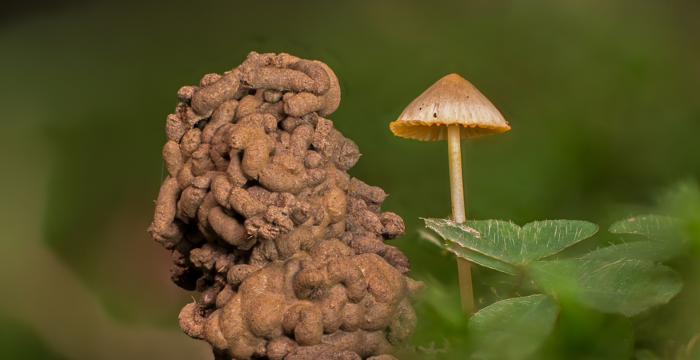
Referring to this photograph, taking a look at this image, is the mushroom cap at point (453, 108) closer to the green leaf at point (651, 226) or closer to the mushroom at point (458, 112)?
the mushroom at point (458, 112)

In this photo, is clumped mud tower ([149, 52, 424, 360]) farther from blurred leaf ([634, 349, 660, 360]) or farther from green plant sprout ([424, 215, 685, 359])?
blurred leaf ([634, 349, 660, 360])

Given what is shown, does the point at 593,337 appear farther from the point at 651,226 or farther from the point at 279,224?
the point at 279,224

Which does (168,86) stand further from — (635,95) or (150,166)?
(635,95)

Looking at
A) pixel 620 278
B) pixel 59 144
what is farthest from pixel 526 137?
pixel 59 144

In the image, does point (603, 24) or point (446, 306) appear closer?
point (446, 306)

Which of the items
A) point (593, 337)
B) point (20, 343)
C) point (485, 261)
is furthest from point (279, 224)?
point (20, 343)

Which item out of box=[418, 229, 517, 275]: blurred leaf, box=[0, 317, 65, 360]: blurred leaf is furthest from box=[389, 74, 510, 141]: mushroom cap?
box=[0, 317, 65, 360]: blurred leaf
